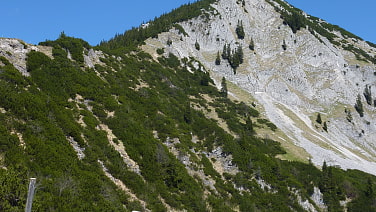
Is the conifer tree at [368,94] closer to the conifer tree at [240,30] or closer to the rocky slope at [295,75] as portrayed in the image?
the rocky slope at [295,75]

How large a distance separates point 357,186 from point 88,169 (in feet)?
134

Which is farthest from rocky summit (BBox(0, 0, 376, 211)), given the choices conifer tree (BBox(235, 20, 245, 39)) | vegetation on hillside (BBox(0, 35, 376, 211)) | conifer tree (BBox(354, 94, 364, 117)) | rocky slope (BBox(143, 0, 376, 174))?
conifer tree (BBox(235, 20, 245, 39))

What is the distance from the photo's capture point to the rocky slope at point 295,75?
223 ft

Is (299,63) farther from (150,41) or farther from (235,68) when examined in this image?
(150,41)

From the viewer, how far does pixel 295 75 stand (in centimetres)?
9394

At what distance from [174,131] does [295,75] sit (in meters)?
67.2

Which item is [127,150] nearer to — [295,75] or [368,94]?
[295,75]

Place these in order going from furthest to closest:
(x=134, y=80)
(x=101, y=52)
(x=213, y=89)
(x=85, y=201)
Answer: (x=213, y=89) → (x=101, y=52) → (x=134, y=80) → (x=85, y=201)

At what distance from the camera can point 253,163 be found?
39.7 m

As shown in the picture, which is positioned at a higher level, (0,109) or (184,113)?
(184,113)

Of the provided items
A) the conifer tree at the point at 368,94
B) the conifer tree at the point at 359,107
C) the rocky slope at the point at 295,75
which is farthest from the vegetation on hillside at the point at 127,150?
the conifer tree at the point at 368,94

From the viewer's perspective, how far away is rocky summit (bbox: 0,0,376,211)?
21123mm

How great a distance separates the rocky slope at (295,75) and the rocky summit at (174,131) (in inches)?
20.3

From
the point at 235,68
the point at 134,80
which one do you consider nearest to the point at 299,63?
the point at 235,68
